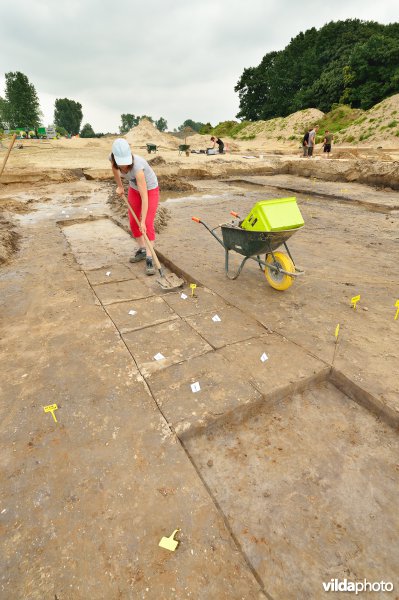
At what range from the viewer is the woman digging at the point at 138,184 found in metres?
3.65

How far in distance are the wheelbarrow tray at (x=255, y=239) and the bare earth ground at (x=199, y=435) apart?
0.51m

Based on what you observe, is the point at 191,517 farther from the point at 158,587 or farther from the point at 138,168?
the point at 138,168

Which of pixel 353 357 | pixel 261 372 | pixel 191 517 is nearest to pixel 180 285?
pixel 261 372

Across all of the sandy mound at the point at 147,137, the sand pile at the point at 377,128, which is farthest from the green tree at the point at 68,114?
the sand pile at the point at 377,128

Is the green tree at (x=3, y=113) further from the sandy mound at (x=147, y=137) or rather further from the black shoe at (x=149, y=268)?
the black shoe at (x=149, y=268)

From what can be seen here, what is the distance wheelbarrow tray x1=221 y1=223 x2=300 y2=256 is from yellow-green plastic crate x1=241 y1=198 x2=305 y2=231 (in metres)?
0.07

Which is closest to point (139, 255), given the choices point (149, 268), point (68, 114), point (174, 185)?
point (149, 268)

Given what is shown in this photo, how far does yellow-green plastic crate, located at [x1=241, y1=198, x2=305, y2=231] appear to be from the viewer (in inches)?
133

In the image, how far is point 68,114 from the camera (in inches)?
3888

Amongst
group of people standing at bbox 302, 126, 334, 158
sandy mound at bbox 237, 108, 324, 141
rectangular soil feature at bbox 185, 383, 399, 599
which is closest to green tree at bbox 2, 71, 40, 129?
sandy mound at bbox 237, 108, 324, 141

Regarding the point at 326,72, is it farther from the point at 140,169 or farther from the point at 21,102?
the point at 21,102

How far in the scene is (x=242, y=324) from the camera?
3174mm

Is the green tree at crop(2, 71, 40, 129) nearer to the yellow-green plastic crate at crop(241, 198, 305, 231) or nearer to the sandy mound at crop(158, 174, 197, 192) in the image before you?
the sandy mound at crop(158, 174, 197, 192)

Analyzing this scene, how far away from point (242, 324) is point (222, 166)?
548 inches
